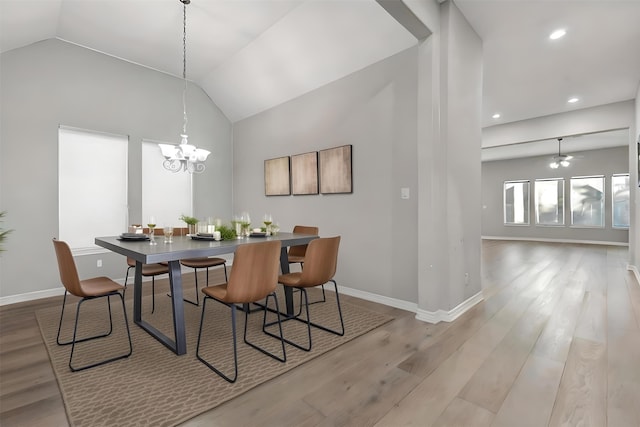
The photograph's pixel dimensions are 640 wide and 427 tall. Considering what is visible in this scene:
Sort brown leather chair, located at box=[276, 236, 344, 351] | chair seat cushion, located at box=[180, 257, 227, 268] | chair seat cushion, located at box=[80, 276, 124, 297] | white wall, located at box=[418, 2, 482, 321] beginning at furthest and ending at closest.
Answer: chair seat cushion, located at box=[180, 257, 227, 268] < white wall, located at box=[418, 2, 482, 321] < brown leather chair, located at box=[276, 236, 344, 351] < chair seat cushion, located at box=[80, 276, 124, 297]

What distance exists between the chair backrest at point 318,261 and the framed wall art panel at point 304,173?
6.22 ft

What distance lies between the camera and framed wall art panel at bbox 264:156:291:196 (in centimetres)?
479

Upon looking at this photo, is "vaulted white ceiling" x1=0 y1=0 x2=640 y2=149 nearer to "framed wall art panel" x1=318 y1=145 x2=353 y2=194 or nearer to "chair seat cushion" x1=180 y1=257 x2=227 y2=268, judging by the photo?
"framed wall art panel" x1=318 y1=145 x2=353 y2=194

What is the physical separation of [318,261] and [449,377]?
46.4 inches

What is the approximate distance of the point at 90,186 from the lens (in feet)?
13.9

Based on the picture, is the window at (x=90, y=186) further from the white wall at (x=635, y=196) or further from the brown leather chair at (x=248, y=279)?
the white wall at (x=635, y=196)

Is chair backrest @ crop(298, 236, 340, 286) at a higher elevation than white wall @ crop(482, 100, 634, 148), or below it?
below

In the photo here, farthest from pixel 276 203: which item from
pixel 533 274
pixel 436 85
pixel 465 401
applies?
pixel 533 274

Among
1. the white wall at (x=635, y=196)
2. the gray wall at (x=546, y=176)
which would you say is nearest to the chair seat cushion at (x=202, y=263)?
the white wall at (x=635, y=196)

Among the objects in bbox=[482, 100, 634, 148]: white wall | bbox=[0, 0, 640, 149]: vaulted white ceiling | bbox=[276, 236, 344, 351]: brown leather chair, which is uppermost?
bbox=[0, 0, 640, 149]: vaulted white ceiling

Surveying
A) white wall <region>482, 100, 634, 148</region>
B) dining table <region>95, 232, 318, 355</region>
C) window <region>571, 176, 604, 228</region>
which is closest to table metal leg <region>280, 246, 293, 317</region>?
dining table <region>95, 232, 318, 355</region>

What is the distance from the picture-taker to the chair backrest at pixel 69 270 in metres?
2.16

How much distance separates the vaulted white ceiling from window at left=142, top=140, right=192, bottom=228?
138cm

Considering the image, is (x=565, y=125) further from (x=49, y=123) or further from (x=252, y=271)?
(x=49, y=123)
